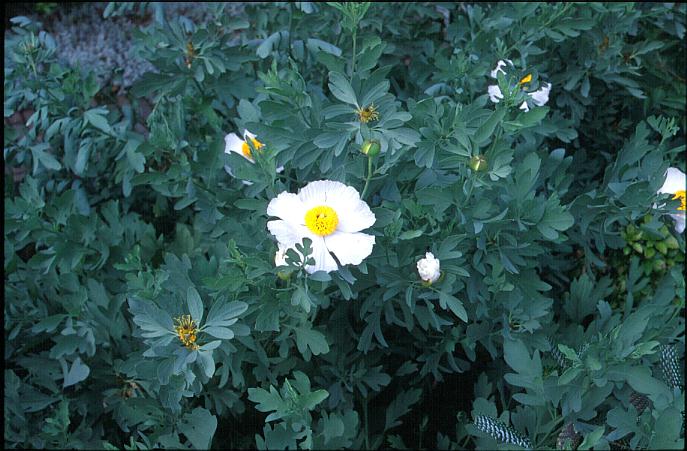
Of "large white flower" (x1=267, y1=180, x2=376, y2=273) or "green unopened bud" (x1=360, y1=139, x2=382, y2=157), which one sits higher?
"green unopened bud" (x1=360, y1=139, x2=382, y2=157)

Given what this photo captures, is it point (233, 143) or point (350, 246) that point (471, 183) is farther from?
point (233, 143)

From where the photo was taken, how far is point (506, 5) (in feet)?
7.16

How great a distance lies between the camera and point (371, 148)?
1.34 m

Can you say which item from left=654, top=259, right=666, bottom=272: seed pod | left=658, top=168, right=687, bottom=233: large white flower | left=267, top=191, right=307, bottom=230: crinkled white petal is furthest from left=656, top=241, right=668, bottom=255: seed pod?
left=267, top=191, right=307, bottom=230: crinkled white petal

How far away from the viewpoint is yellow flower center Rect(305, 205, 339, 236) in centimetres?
139

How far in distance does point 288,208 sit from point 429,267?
283 mm

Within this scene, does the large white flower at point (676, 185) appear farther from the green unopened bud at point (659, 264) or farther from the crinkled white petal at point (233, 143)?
the crinkled white petal at point (233, 143)

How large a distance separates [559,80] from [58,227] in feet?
4.60

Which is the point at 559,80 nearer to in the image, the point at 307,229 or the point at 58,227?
the point at 307,229

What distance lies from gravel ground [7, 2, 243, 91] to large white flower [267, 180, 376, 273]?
209 centimetres

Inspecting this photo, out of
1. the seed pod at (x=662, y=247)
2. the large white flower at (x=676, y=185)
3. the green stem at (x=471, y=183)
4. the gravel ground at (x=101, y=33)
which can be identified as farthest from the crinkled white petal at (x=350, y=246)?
the gravel ground at (x=101, y=33)

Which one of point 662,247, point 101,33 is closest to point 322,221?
point 662,247

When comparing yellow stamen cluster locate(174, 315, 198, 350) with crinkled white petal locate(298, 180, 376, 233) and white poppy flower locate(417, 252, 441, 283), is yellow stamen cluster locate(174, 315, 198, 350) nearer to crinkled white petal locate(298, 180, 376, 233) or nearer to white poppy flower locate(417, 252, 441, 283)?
crinkled white petal locate(298, 180, 376, 233)

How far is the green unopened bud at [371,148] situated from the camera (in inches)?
52.9
